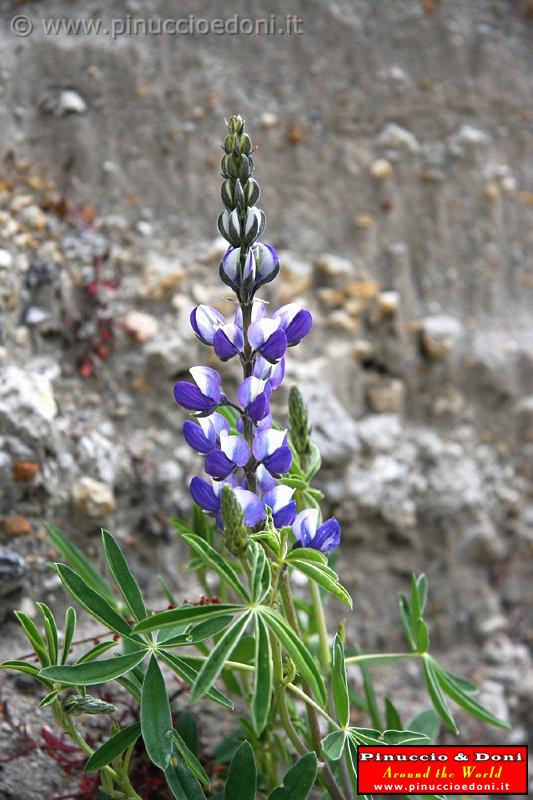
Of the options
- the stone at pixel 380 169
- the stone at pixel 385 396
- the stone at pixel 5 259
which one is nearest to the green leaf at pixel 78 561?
the stone at pixel 5 259

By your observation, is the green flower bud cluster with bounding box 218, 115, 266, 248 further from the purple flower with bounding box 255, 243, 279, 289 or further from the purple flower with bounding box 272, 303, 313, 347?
the purple flower with bounding box 272, 303, 313, 347

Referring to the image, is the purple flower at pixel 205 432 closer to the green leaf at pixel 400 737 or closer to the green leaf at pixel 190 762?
the green leaf at pixel 190 762

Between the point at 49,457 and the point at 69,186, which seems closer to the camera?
the point at 49,457

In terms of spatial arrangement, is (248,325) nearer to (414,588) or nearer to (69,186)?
(414,588)

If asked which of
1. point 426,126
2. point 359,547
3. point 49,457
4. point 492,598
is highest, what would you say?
point 426,126

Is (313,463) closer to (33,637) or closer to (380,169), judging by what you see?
(33,637)

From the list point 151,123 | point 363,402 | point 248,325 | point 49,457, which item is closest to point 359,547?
point 363,402

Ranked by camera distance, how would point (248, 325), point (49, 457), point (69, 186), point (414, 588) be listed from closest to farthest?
point (248, 325) < point (414, 588) < point (49, 457) < point (69, 186)
